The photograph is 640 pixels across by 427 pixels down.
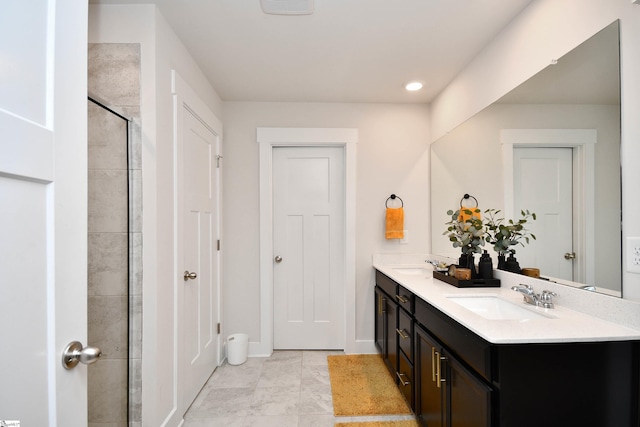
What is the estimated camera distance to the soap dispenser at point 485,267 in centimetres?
198

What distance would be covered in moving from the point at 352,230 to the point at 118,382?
6.71 ft

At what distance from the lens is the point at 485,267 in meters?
1.99

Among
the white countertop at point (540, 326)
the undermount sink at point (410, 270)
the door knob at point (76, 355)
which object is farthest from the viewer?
the undermount sink at point (410, 270)

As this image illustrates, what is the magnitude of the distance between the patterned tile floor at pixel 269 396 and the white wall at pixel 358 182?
413mm

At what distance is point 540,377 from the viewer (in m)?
1.08

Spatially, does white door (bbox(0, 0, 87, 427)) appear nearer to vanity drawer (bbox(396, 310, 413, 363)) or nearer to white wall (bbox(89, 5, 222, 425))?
white wall (bbox(89, 5, 222, 425))

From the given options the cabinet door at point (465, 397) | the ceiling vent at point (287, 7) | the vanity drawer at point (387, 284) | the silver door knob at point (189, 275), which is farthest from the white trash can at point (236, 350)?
the ceiling vent at point (287, 7)

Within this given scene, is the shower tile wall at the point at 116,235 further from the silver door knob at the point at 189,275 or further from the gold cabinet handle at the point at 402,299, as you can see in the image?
the gold cabinet handle at the point at 402,299

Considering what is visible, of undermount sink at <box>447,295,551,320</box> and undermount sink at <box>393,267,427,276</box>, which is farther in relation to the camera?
undermount sink at <box>393,267,427,276</box>

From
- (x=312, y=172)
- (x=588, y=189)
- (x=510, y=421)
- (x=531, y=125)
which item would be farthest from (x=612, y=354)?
(x=312, y=172)

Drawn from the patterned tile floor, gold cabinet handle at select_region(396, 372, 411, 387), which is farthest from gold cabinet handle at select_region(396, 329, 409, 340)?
the patterned tile floor

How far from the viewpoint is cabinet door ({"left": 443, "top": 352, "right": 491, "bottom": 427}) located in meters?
1.13

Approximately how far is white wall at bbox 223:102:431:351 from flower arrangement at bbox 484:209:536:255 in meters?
1.02

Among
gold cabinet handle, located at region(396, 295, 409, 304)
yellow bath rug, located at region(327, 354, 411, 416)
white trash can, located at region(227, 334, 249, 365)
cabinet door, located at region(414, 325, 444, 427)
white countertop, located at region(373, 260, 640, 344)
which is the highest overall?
white countertop, located at region(373, 260, 640, 344)
